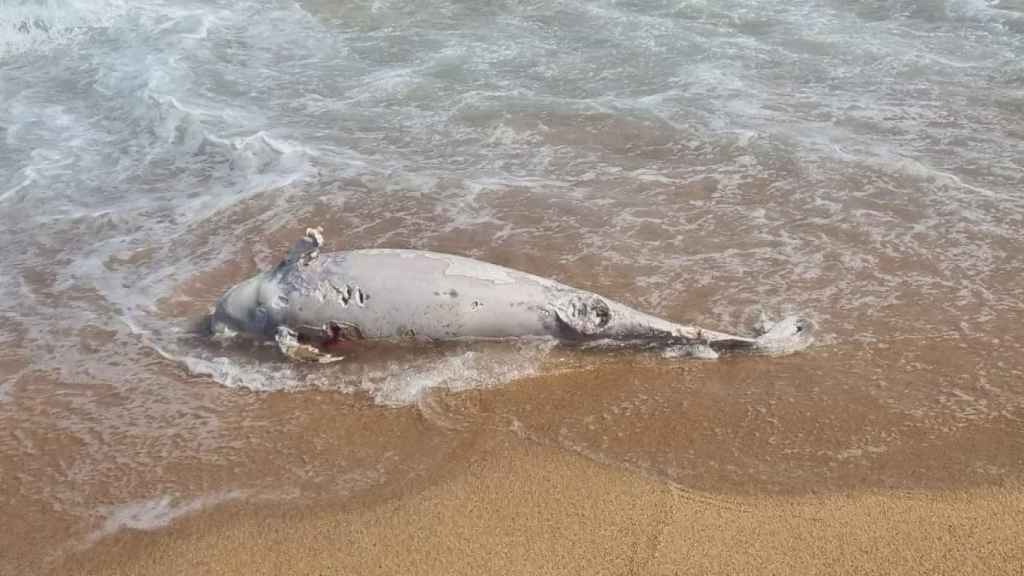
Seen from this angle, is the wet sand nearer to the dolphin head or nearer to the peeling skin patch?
the dolphin head

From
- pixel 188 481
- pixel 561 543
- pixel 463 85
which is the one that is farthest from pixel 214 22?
pixel 561 543

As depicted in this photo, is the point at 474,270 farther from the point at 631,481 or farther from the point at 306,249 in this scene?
the point at 631,481

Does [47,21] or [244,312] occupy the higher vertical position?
[47,21]

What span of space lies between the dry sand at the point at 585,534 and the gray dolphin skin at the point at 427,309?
136 cm

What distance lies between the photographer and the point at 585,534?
3.90 metres

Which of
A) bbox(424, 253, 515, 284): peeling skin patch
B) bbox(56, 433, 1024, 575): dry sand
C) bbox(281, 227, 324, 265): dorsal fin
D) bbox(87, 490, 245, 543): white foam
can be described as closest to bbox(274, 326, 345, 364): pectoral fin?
bbox(281, 227, 324, 265): dorsal fin

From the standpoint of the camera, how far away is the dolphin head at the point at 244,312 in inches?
223

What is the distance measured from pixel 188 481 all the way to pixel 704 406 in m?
2.99

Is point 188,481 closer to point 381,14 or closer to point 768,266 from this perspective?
point 768,266

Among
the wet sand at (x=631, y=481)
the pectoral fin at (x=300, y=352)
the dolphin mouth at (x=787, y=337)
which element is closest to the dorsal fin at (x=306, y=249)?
the pectoral fin at (x=300, y=352)

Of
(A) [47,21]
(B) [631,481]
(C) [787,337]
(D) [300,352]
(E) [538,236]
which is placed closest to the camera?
(B) [631,481]

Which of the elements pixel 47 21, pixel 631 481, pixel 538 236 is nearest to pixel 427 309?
pixel 538 236

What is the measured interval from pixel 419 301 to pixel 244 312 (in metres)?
1.28

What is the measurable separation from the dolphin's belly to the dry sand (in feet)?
4.59
